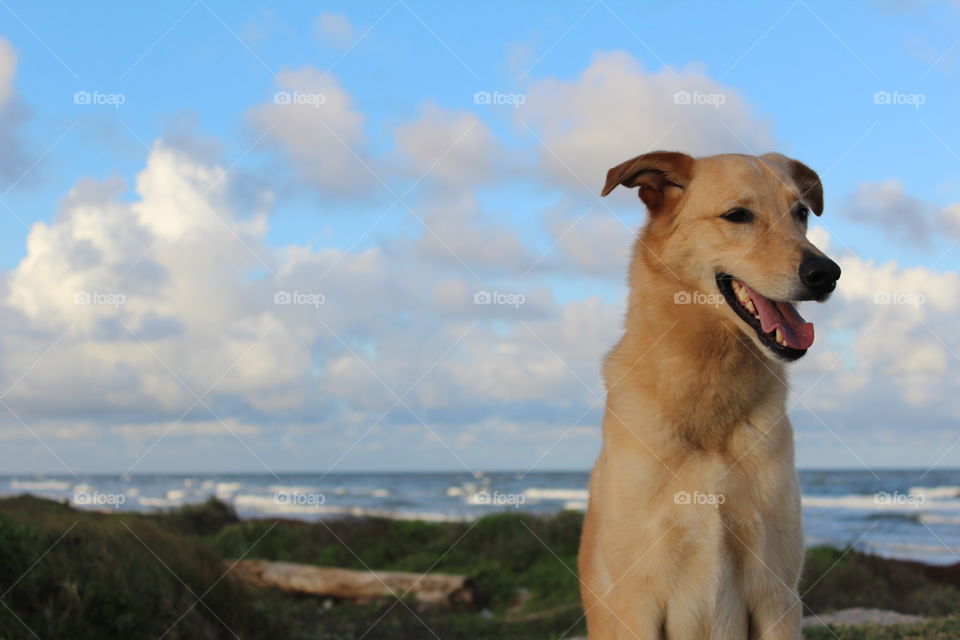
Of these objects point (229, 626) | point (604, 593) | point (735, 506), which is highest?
point (735, 506)

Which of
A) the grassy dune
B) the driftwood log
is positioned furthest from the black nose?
the driftwood log

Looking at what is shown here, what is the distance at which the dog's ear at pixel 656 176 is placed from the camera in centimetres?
436

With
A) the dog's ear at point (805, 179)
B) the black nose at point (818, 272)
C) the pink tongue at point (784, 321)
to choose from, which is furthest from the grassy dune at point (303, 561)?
the black nose at point (818, 272)

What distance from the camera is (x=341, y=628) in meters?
9.05

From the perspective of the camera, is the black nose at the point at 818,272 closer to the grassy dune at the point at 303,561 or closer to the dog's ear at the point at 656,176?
the dog's ear at the point at 656,176

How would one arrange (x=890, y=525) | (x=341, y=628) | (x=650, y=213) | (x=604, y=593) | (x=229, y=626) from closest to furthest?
(x=604, y=593), (x=650, y=213), (x=229, y=626), (x=341, y=628), (x=890, y=525)

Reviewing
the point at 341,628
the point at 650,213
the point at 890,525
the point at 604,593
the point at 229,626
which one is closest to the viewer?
the point at 604,593

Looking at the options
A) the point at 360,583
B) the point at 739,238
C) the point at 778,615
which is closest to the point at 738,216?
the point at 739,238

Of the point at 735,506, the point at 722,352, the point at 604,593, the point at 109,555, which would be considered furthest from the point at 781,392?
the point at 109,555

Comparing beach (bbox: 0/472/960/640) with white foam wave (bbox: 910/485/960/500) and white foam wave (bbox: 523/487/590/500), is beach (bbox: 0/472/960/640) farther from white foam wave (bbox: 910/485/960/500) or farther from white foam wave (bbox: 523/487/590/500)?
white foam wave (bbox: 910/485/960/500)

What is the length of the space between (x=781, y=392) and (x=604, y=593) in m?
1.25

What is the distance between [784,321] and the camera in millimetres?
4105

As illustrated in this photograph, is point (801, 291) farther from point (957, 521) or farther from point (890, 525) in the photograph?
point (957, 521)

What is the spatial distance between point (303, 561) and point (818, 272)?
34.1 ft
